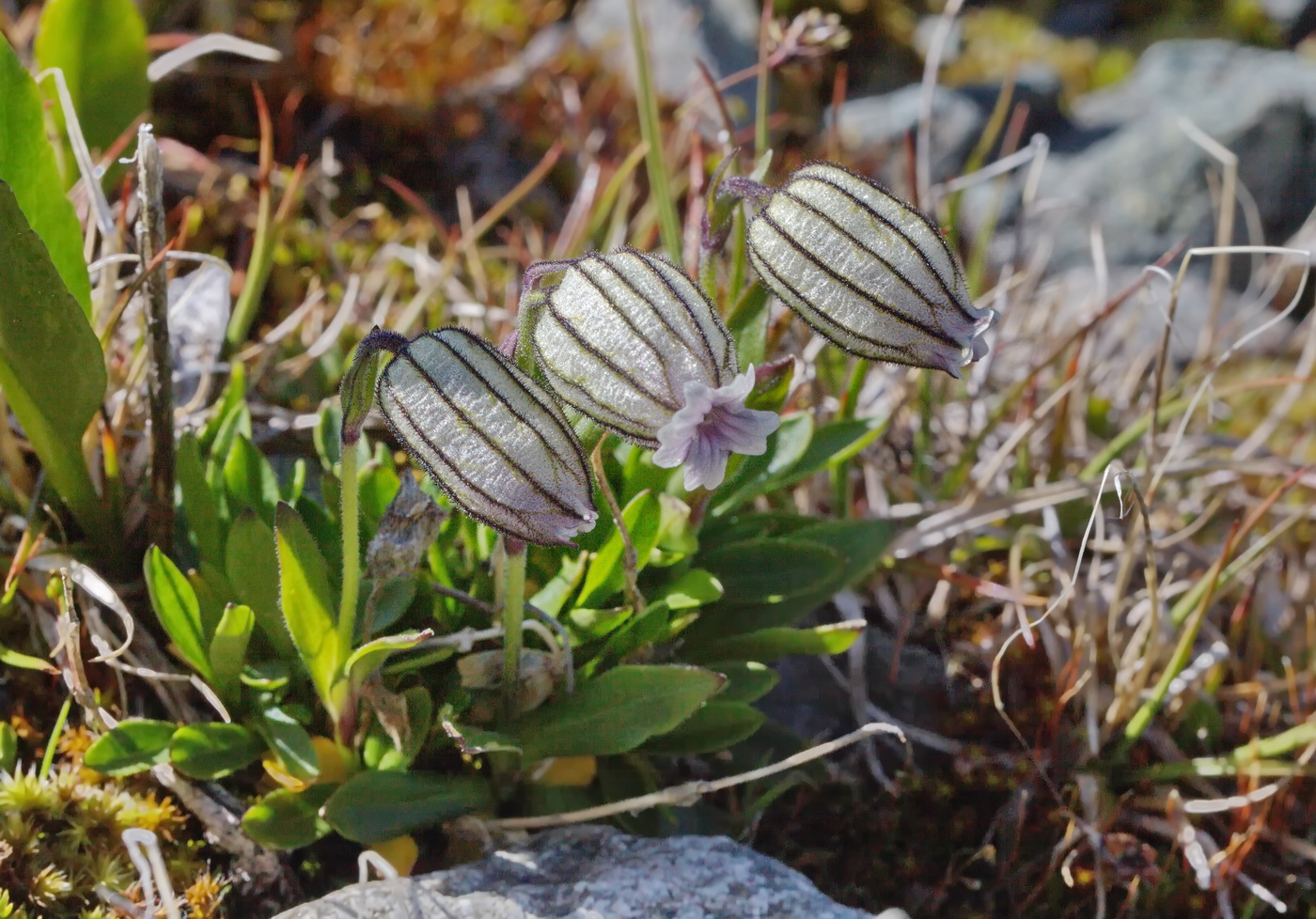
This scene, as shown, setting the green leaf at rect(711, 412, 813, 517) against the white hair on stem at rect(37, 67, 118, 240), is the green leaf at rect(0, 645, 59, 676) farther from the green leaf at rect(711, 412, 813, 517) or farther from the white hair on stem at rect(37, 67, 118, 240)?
the green leaf at rect(711, 412, 813, 517)

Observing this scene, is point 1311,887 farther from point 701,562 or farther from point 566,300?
point 566,300

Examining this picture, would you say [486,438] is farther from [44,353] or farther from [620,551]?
[44,353]

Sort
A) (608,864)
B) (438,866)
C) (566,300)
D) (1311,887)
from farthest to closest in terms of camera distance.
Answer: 1. (1311,887)
2. (438,866)
3. (608,864)
4. (566,300)

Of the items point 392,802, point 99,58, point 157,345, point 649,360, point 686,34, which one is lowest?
point 392,802

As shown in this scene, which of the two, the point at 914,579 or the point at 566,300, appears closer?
the point at 566,300

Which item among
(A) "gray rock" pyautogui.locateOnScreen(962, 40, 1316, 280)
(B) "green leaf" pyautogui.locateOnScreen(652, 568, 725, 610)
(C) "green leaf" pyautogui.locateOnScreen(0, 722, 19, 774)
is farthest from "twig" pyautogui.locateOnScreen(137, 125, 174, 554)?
(A) "gray rock" pyautogui.locateOnScreen(962, 40, 1316, 280)

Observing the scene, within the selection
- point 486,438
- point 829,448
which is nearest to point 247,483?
point 486,438

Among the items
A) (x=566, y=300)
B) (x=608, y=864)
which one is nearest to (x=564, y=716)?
(x=608, y=864)
